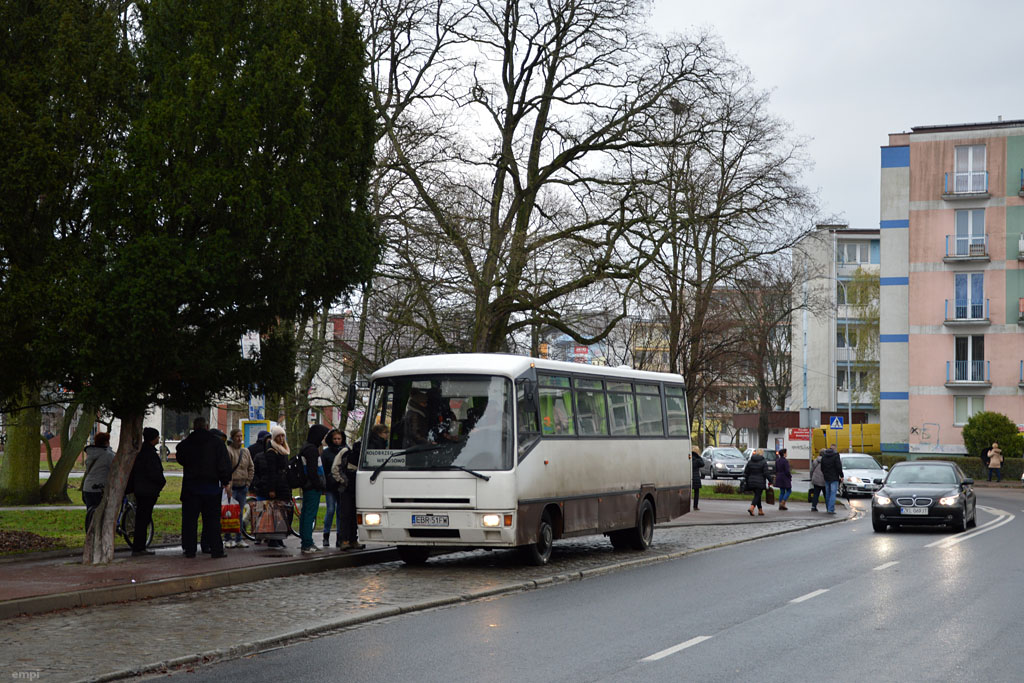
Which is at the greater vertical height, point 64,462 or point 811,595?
point 64,462

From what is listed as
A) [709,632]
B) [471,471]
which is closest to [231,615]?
[709,632]

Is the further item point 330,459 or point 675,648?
point 330,459

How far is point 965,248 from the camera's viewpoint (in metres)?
63.5

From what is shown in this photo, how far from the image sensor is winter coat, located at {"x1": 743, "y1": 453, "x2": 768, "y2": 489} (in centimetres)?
3212

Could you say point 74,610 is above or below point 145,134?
below

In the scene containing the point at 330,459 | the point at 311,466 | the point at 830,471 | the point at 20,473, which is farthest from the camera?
the point at 830,471

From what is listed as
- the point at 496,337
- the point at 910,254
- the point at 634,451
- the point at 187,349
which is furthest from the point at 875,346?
the point at 187,349

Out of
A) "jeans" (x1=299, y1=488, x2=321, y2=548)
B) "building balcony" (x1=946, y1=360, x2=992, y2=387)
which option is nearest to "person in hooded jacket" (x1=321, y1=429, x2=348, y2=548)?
"jeans" (x1=299, y1=488, x2=321, y2=548)

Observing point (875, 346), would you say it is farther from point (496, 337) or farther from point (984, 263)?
point (496, 337)

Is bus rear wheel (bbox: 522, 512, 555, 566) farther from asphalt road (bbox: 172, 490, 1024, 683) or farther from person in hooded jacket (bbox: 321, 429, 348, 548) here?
person in hooded jacket (bbox: 321, 429, 348, 548)

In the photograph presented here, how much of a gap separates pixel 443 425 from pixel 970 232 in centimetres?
5317

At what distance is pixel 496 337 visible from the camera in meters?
30.4

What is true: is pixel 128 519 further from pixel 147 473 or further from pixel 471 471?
pixel 471 471

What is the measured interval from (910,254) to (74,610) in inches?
2292
